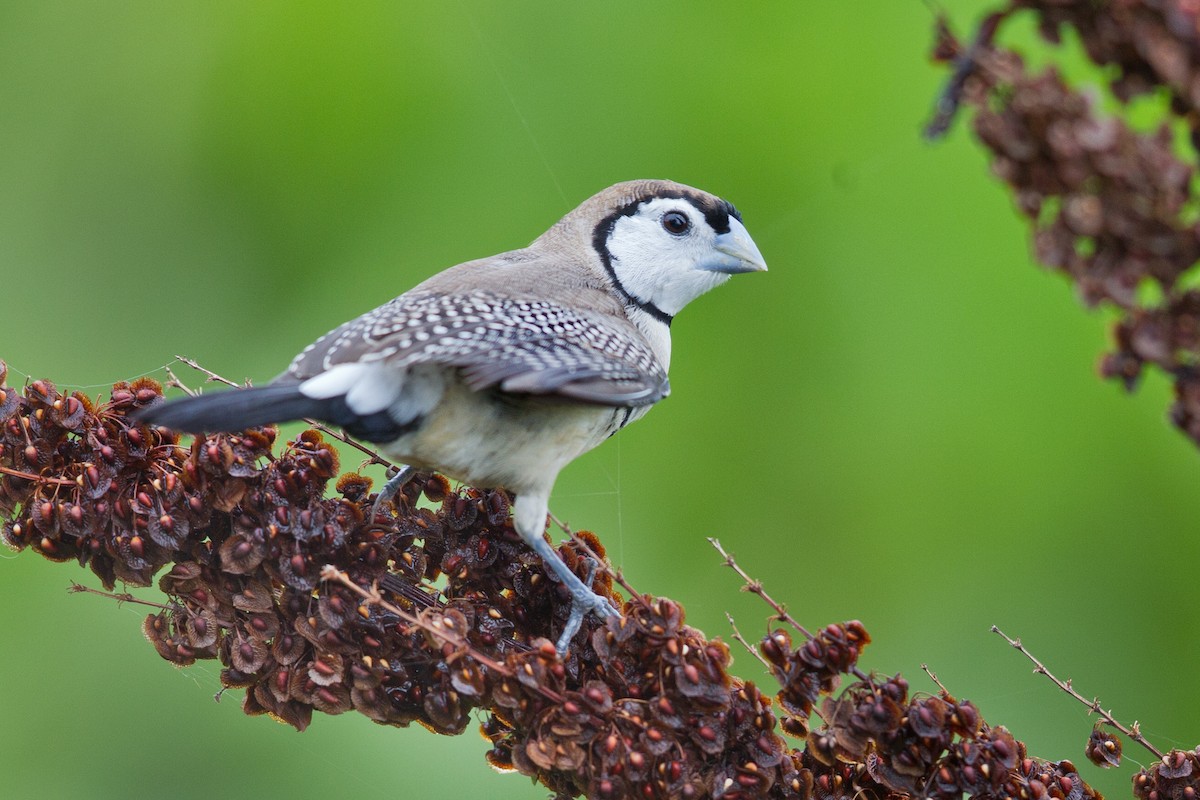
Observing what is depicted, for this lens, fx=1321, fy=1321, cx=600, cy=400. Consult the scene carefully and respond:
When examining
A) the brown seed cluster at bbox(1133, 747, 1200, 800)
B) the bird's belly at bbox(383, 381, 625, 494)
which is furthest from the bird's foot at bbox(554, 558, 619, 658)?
→ the brown seed cluster at bbox(1133, 747, 1200, 800)

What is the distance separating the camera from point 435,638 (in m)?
1.86

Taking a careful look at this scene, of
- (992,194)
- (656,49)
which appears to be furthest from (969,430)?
(656,49)

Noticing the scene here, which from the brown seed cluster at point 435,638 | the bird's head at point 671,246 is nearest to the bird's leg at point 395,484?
the brown seed cluster at point 435,638

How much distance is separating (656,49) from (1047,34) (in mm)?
2802

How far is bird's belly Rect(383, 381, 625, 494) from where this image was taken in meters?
2.29

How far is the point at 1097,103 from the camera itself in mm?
1266

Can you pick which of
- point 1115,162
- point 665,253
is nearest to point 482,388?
point 665,253

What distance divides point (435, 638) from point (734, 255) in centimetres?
147

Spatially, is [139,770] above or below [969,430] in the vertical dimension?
below

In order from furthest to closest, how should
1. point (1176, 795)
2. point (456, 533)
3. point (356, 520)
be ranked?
point (456, 533) → point (356, 520) → point (1176, 795)

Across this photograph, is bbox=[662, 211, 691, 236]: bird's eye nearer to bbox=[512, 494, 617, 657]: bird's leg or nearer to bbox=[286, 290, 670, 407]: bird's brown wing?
bbox=[286, 290, 670, 407]: bird's brown wing

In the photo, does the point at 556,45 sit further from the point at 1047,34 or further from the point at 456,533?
the point at 1047,34

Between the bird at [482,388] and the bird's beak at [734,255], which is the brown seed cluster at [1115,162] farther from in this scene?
the bird's beak at [734,255]

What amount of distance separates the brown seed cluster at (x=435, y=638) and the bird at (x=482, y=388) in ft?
0.31
